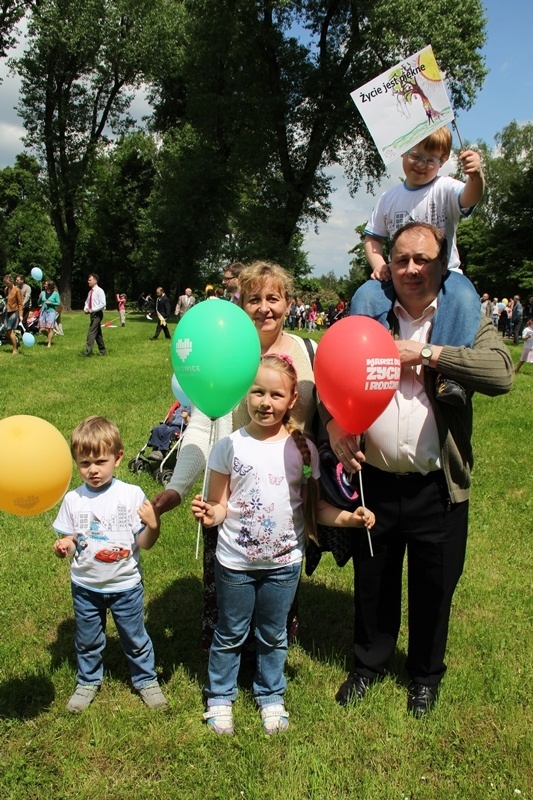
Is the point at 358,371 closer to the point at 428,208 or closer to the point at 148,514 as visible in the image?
the point at 148,514

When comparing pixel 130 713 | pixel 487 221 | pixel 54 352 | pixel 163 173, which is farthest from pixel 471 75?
pixel 487 221

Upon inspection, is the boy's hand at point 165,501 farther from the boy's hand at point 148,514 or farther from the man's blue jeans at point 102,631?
the man's blue jeans at point 102,631

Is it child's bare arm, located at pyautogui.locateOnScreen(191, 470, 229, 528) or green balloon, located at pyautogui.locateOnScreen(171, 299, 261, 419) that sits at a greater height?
green balloon, located at pyautogui.locateOnScreen(171, 299, 261, 419)

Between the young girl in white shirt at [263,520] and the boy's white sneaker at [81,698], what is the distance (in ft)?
1.96

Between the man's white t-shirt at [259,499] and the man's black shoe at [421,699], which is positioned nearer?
the man's white t-shirt at [259,499]

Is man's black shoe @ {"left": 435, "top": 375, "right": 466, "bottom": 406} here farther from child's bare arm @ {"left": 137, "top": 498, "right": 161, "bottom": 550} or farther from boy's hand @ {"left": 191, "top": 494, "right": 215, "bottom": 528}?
child's bare arm @ {"left": 137, "top": 498, "right": 161, "bottom": 550}

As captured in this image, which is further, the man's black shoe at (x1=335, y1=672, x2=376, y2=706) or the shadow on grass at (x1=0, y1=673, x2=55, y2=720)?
the man's black shoe at (x1=335, y1=672, x2=376, y2=706)

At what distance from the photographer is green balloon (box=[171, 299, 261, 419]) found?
250cm

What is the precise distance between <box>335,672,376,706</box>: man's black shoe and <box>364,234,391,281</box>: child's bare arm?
6.77 feet

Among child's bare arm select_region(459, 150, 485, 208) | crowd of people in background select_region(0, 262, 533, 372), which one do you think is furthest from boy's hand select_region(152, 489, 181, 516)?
crowd of people in background select_region(0, 262, 533, 372)

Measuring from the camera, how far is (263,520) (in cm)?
271

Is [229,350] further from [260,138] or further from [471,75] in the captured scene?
[260,138]

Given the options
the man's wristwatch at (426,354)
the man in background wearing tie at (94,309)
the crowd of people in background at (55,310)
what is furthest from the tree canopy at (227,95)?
the man's wristwatch at (426,354)

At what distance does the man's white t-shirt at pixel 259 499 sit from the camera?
2.71m
